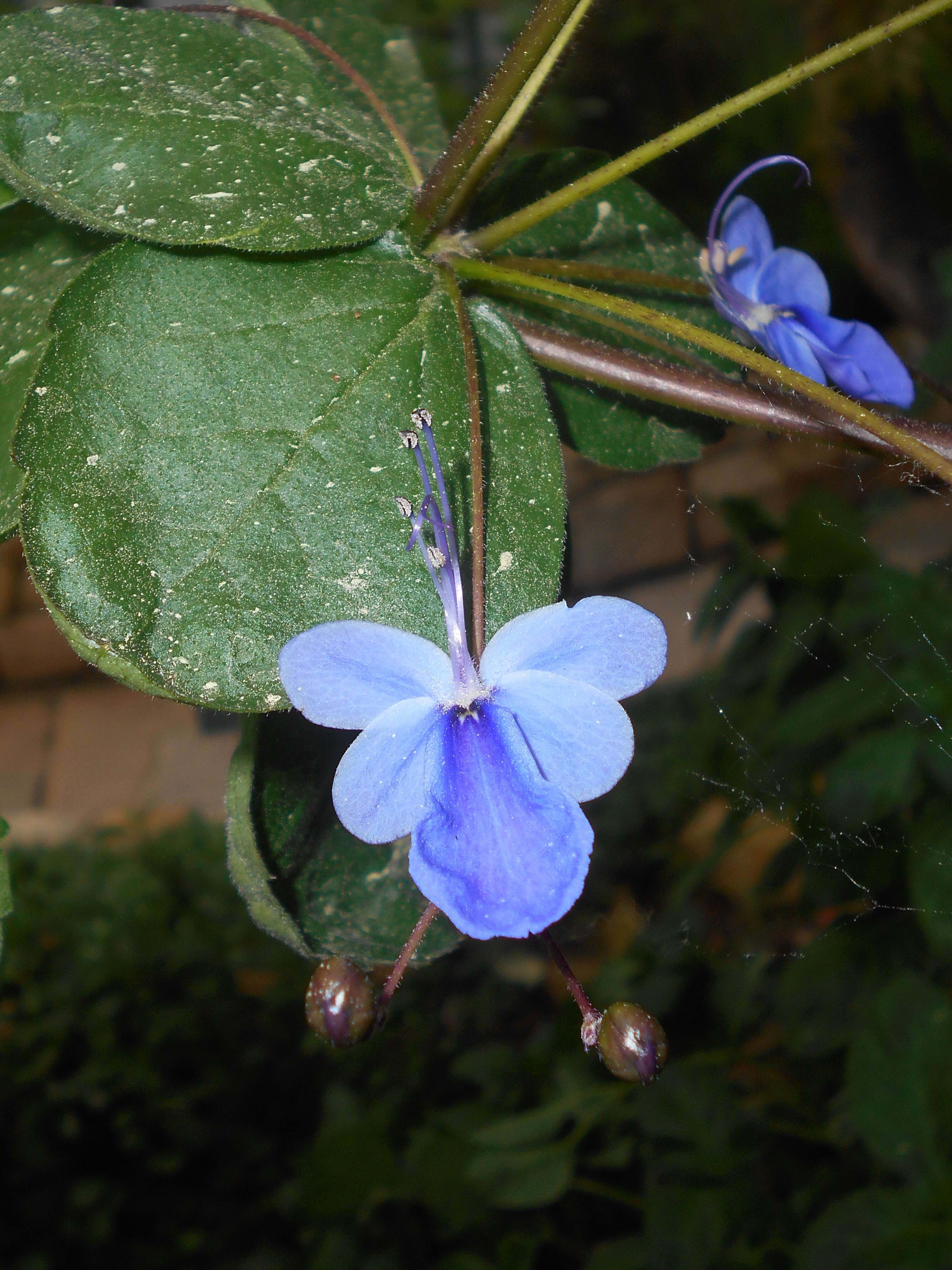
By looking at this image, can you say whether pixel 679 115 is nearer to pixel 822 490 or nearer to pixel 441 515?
pixel 822 490

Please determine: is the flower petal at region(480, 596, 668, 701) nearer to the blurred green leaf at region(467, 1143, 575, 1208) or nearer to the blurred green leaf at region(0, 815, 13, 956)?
the blurred green leaf at region(0, 815, 13, 956)

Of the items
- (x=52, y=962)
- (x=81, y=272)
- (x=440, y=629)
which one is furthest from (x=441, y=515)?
(x=52, y=962)

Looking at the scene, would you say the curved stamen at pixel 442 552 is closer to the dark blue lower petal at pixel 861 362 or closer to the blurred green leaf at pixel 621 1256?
the dark blue lower petal at pixel 861 362

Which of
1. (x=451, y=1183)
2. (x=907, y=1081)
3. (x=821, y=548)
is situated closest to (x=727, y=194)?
(x=821, y=548)

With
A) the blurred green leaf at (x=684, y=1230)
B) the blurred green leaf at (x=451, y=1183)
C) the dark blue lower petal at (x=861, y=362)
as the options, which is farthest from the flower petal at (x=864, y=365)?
the blurred green leaf at (x=451, y=1183)

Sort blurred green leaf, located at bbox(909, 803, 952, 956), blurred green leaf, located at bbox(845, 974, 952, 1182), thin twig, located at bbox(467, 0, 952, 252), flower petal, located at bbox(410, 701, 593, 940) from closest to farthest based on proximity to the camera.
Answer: flower petal, located at bbox(410, 701, 593, 940) → thin twig, located at bbox(467, 0, 952, 252) → blurred green leaf, located at bbox(909, 803, 952, 956) → blurred green leaf, located at bbox(845, 974, 952, 1182)

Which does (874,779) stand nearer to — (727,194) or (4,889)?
(727,194)

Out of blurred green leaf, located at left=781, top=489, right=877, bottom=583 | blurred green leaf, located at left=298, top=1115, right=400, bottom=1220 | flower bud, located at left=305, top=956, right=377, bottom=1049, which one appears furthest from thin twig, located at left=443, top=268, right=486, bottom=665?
blurred green leaf, located at left=298, top=1115, right=400, bottom=1220

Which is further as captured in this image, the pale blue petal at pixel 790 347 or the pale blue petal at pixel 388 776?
the pale blue petal at pixel 790 347
